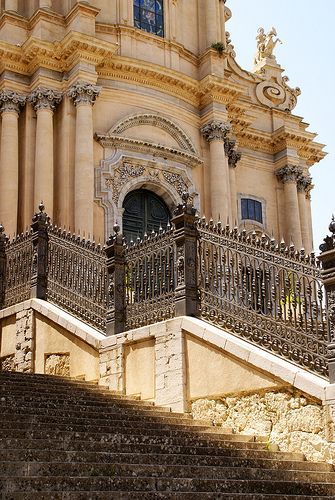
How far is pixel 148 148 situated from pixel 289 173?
681 cm

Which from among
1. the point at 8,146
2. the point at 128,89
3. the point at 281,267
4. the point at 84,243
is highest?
the point at 128,89

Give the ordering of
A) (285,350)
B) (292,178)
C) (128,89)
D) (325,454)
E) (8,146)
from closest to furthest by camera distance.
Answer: (325,454) < (285,350) < (8,146) < (128,89) < (292,178)

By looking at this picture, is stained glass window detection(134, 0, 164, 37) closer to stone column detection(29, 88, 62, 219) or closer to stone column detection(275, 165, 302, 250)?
stone column detection(29, 88, 62, 219)

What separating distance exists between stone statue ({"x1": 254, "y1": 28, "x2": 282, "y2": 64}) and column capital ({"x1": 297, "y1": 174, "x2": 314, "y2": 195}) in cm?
504

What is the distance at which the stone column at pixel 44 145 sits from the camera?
67.3ft

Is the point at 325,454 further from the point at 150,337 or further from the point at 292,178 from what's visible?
the point at 292,178

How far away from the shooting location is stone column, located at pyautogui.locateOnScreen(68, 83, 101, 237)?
2025cm

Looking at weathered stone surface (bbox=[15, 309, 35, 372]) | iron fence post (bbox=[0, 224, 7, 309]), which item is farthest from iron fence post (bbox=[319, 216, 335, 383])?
iron fence post (bbox=[0, 224, 7, 309])

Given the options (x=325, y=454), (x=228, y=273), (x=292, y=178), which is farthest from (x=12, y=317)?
(x=292, y=178)

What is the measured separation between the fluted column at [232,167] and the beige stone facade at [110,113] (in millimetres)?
66

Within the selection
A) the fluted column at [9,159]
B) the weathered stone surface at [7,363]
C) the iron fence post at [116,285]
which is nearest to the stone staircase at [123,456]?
the iron fence post at [116,285]

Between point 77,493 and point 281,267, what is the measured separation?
5.37 m

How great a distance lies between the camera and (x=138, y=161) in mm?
22203

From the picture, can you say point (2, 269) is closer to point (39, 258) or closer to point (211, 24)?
point (39, 258)
